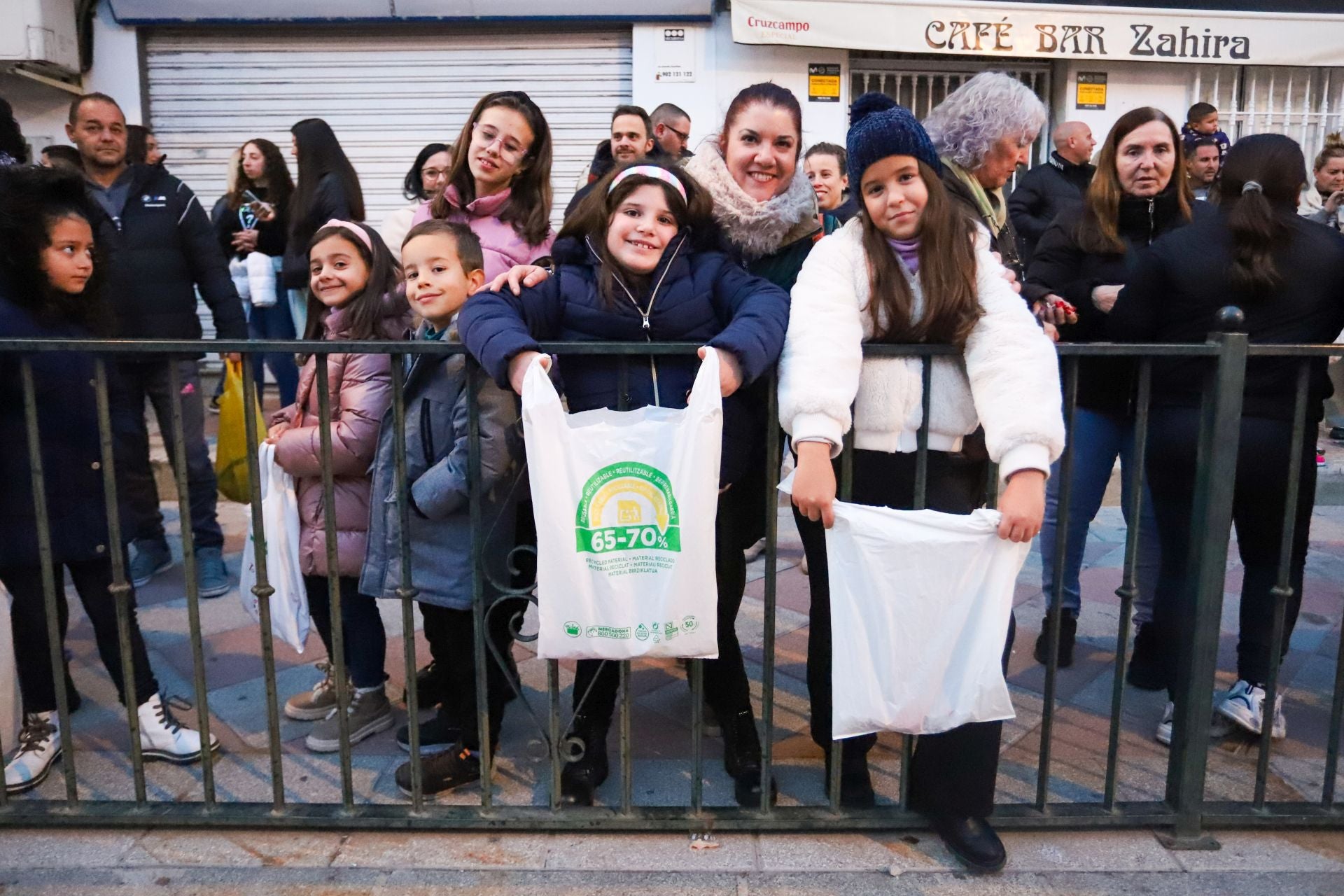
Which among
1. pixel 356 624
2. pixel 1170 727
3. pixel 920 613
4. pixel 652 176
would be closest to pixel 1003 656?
pixel 920 613

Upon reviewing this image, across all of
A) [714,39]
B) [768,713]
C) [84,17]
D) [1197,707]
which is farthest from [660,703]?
[84,17]

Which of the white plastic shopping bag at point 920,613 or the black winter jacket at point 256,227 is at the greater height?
the black winter jacket at point 256,227

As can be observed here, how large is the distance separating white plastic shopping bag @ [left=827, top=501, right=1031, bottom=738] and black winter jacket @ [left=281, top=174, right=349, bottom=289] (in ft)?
11.0

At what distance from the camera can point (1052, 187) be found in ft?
17.0

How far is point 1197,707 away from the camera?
2785 millimetres

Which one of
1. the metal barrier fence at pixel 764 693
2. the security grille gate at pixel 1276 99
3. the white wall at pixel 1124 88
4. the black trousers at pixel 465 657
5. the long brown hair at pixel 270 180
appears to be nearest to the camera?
the metal barrier fence at pixel 764 693

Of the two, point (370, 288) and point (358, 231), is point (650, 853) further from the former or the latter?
point (358, 231)

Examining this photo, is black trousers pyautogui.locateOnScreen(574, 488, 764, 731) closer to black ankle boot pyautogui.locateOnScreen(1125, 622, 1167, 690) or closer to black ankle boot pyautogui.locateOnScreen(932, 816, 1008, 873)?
black ankle boot pyautogui.locateOnScreen(932, 816, 1008, 873)

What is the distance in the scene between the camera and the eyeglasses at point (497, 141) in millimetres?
3318

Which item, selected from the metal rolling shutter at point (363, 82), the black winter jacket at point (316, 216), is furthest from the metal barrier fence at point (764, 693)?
the metal rolling shutter at point (363, 82)

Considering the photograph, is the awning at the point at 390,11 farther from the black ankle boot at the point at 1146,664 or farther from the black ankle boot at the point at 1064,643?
the black ankle boot at the point at 1146,664

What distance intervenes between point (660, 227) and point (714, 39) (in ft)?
22.7

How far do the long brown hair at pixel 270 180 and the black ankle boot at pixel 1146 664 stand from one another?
17.0 ft

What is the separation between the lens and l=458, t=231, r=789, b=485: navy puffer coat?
2691 millimetres
